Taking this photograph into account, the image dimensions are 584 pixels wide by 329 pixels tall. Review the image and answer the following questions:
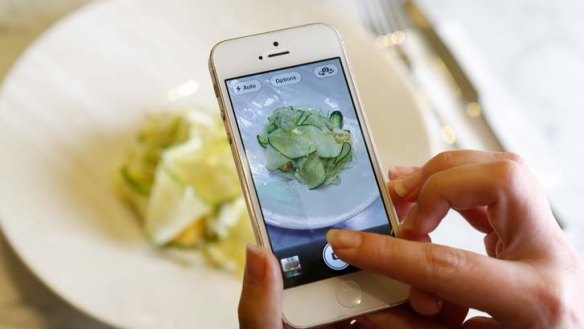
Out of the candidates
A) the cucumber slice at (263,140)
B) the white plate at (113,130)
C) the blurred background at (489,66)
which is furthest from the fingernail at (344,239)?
the blurred background at (489,66)

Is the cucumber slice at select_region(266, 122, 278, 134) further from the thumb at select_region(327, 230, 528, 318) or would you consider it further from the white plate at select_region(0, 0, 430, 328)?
the white plate at select_region(0, 0, 430, 328)

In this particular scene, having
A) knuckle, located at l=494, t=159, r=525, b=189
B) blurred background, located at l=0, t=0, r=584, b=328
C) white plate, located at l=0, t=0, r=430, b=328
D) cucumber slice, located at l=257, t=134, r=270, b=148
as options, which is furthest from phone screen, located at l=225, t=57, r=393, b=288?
blurred background, located at l=0, t=0, r=584, b=328

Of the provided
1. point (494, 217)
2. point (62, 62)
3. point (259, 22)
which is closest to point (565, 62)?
point (259, 22)

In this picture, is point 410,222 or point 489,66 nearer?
point 410,222

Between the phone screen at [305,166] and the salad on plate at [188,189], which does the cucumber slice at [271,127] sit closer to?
the phone screen at [305,166]

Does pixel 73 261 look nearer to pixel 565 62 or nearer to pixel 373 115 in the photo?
pixel 373 115

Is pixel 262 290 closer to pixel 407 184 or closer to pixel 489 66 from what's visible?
pixel 407 184

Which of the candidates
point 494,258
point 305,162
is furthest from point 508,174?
point 305,162
